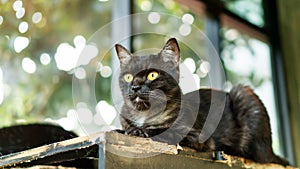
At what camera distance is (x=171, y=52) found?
1236 millimetres

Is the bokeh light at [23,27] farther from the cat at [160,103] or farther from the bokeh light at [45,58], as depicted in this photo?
the cat at [160,103]

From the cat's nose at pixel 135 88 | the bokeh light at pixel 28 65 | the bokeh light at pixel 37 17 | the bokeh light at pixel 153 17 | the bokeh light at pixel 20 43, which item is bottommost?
the cat's nose at pixel 135 88

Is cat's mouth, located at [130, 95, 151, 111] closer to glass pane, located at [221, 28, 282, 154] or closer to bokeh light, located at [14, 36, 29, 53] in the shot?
bokeh light, located at [14, 36, 29, 53]

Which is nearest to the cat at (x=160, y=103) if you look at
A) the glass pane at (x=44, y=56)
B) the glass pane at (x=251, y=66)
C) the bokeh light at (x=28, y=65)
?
the glass pane at (x=44, y=56)

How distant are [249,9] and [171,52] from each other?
232 cm

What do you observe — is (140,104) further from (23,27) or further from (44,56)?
(44,56)

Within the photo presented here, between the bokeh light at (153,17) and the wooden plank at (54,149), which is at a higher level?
the bokeh light at (153,17)

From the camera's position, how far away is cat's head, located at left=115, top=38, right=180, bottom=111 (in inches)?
47.6

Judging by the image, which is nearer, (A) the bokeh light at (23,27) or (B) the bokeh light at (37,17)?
(A) the bokeh light at (23,27)

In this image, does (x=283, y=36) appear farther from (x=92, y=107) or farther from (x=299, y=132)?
(x=92, y=107)

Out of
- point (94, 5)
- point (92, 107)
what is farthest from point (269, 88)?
point (92, 107)

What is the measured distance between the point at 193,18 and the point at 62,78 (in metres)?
0.85

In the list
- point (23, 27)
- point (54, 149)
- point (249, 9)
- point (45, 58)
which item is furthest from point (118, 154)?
point (249, 9)

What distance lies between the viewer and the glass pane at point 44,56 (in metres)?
2.29
